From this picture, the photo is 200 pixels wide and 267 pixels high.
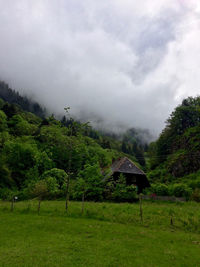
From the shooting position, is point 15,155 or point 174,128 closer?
point 15,155

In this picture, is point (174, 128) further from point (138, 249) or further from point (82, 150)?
point (138, 249)

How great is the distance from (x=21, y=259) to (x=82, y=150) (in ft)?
49.0

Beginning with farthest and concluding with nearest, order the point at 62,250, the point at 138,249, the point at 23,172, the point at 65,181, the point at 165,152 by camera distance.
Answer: the point at 165,152
the point at 23,172
the point at 65,181
the point at 138,249
the point at 62,250

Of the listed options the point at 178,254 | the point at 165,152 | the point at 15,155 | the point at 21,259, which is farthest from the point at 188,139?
the point at 21,259

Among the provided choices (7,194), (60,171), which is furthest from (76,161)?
(60,171)

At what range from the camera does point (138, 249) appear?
35.7 ft

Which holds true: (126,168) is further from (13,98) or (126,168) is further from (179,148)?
(13,98)

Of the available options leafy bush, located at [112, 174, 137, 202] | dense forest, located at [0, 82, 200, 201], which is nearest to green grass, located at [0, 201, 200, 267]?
dense forest, located at [0, 82, 200, 201]

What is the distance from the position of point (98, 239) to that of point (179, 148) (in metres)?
77.6

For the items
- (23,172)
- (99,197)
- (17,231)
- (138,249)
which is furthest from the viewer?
(23,172)

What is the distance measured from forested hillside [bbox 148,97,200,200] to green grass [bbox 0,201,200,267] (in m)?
46.4

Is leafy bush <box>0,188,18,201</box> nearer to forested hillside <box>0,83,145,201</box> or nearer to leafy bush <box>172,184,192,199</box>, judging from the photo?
forested hillside <box>0,83,145,201</box>

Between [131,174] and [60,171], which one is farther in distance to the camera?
[131,174]

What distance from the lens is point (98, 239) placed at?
12250 mm
